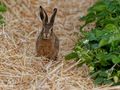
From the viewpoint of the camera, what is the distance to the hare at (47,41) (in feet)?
16.0

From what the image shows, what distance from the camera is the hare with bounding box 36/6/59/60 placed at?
16.0 ft

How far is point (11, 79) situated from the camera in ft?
15.2

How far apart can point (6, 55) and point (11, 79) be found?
46 cm

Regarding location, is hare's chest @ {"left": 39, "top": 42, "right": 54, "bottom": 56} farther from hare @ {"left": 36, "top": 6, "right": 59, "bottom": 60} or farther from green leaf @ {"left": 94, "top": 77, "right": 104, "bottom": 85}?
green leaf @ {"left": 94, "top": 77, "right": 104, "bottom": 85}

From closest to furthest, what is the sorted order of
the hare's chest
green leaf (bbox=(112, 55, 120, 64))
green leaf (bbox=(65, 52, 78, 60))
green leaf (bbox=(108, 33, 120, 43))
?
1. green leaf (bbox=(112, 55, 120, 64))
2. green leaf (bbox=(108, 33, 120, 43))
3. green leaf (bbox=(65, 52, 78, 60))
4. the hare's chest

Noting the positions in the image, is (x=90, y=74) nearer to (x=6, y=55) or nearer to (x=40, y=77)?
(x=40, y=77)

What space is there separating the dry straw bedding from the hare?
70 mm

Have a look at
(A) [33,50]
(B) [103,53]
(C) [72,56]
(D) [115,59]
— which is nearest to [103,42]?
(B) [103,53]

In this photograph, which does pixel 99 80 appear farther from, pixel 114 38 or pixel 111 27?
pixel 111 27

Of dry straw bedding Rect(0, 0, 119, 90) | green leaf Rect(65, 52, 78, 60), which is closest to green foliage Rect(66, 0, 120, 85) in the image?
green leaf Rect(65, 52, 78, 60)

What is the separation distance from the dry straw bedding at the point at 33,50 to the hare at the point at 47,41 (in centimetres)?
7

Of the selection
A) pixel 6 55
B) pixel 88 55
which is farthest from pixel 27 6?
pixel 88 55

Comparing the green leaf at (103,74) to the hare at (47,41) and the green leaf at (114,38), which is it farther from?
the hare at (47,41)

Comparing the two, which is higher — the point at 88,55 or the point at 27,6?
the point at 27,6
